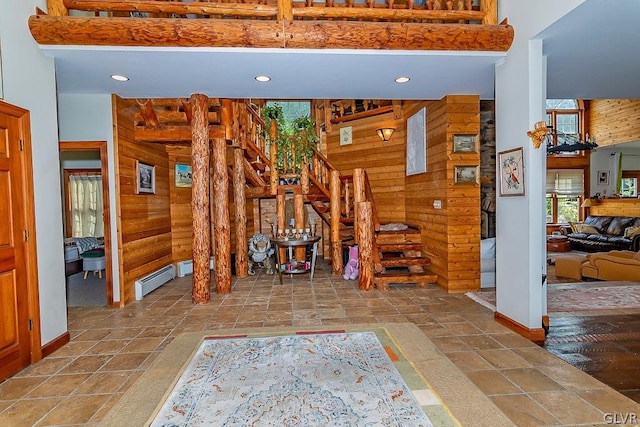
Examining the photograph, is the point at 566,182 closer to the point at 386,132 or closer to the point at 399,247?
the point at 386,132

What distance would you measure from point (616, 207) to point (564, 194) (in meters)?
1.39

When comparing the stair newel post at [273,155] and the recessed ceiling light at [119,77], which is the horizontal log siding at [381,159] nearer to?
the stair newel post at [273,155]

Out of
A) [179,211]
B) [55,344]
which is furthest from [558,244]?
[55,344]

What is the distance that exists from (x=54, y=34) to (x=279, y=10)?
2.10 meters

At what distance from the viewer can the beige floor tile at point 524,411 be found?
2.01 metres

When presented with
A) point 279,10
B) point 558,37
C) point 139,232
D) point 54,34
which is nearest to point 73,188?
point 139,232

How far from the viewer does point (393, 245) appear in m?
5.55

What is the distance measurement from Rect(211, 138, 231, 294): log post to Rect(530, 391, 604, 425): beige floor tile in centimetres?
398

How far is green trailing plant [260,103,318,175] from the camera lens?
Answer: 6.34 meters

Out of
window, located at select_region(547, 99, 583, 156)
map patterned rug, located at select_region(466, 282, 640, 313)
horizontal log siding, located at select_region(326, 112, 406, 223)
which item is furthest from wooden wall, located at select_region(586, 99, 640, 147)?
horizontal log siding, located at select_region(326, 112, 406, 223)

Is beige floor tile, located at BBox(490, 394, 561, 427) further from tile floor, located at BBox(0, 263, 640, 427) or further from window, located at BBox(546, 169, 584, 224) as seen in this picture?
window, located at BBox(546, 169, 584, 224)

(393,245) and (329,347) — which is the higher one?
(393,245)

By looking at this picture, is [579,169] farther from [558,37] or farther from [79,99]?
[79,99]

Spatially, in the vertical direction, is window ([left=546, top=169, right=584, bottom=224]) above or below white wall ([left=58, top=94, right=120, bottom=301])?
below
